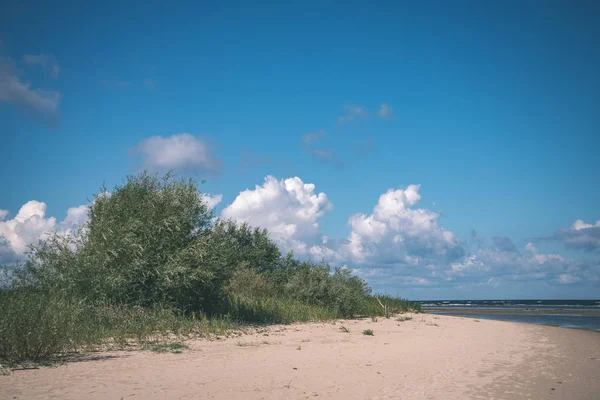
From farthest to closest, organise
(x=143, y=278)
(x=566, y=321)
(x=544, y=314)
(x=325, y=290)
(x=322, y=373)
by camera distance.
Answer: (x=544, y=314) → (x=566, y=321) → (x=325, y=290) → (x=143, y=278) → (x=322, y=373)

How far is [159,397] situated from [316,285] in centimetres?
2317

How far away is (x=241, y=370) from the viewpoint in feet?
35.2

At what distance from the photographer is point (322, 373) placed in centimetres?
1064

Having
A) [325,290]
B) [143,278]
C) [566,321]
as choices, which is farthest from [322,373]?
[566,321]

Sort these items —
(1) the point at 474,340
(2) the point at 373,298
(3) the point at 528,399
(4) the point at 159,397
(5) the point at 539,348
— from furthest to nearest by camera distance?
(2) the point at 373,298, (1) the point at 474,340, (5) the point at 539,348, (3) the point at 528,399, (4) the point at 159,397

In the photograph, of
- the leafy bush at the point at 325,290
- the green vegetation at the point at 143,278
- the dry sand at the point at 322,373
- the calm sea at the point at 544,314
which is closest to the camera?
the dry sand at the point at 322,373

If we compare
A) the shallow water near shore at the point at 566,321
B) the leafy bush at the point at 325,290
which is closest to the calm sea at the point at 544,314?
the shallow water near shore at the point at 566,321

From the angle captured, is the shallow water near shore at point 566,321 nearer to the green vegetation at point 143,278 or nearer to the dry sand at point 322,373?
the dry sand at point 322,373

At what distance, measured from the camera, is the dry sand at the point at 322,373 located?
8602 mm

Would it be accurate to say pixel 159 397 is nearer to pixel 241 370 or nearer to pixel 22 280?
pixel 241 370

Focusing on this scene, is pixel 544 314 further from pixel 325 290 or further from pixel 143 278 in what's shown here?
pixel 143 278

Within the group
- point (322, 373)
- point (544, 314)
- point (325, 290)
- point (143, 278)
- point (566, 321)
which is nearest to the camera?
point (322, 373)

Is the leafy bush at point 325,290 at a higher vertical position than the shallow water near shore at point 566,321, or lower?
higher

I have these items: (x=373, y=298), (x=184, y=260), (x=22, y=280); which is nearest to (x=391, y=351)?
(x=184, y=260)
